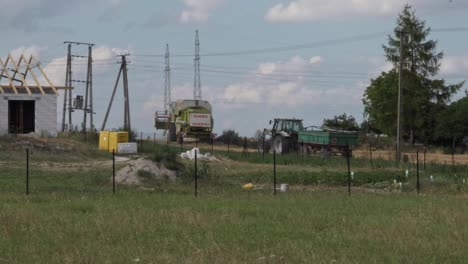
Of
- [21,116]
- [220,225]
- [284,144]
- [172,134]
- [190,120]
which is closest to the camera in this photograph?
[220,225]

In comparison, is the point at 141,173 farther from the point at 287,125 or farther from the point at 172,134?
the point at 172,134

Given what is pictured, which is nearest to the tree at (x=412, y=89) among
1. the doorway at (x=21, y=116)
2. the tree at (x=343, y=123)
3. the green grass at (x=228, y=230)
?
the tree at (x=343, y=123)

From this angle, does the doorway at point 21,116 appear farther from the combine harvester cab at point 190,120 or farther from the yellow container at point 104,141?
the combine harvester cab at point 190,120

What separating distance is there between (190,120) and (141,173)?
120ft

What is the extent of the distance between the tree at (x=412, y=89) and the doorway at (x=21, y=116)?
30737 mm

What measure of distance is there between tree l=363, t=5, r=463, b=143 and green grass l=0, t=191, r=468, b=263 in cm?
4785

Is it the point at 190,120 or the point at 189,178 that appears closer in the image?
the point at 189,178

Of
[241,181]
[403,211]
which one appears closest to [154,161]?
[241,181]

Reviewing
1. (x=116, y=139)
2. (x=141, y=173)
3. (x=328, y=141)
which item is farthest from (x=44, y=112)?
(x=141, y=173)

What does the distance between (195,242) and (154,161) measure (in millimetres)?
16403

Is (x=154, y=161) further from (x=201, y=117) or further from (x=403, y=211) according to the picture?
(x=201, y=117)

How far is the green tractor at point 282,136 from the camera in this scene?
49.8 meters

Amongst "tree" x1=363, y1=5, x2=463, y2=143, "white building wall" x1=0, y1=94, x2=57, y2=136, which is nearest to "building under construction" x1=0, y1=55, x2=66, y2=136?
"white building wall" x1=0, y1=94, x2=57, y2=136

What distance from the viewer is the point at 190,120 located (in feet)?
207
